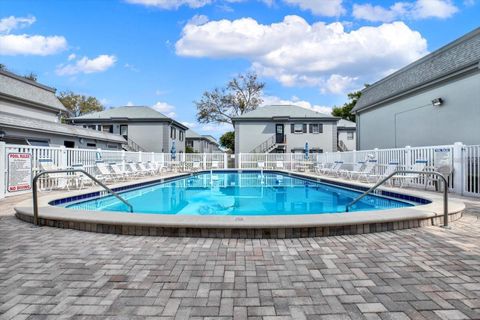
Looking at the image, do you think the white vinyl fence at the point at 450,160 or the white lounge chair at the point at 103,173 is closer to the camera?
the white vinyl fence at the point at 450,160

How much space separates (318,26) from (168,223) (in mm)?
16273

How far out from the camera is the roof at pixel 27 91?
16.0 m

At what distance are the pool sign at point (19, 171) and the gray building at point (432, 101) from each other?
49.3 feet

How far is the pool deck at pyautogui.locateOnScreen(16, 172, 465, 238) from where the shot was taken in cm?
362

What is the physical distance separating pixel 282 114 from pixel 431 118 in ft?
49.2

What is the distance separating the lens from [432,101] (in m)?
12.7

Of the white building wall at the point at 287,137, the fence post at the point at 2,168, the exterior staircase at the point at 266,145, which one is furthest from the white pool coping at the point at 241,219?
the white building wall at the point at 287,137

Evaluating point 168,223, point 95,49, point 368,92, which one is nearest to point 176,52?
point 95,49

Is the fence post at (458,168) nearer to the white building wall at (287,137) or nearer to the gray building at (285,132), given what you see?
the gray building at (285,132)

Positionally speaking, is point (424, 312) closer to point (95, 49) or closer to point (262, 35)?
point (262, 35)

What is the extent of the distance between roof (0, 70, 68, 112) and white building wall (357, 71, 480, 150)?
21602 millimetres

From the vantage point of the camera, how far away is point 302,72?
2552 centimetres

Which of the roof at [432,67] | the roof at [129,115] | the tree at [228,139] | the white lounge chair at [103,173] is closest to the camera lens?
the white lounge chair at [103,173]

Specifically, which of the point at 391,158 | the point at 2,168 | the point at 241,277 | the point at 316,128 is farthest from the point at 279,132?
the point at 241,277
